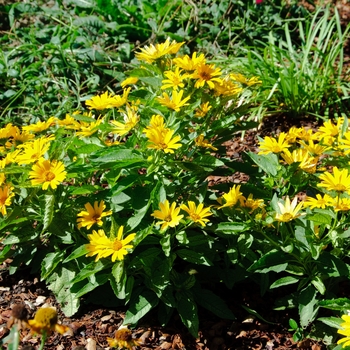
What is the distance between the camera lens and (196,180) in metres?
2.36

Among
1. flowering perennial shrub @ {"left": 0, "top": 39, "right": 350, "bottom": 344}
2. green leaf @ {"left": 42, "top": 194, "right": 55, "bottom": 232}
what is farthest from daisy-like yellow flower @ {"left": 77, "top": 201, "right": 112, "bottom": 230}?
green leaf @ {"left": 42, "top": 194, "right": 55, "bottom": 232}

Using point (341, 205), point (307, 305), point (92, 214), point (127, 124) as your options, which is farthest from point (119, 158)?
point (307, 305)

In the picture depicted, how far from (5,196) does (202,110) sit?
0.85 meters

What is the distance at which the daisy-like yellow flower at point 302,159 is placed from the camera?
2.28 meters

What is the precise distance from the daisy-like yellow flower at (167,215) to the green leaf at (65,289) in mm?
511

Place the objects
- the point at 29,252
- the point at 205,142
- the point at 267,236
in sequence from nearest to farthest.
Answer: the point at 267,236 → the point at 205,142 → the point at 29,252

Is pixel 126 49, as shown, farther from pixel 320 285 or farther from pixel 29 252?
pixel 320 285

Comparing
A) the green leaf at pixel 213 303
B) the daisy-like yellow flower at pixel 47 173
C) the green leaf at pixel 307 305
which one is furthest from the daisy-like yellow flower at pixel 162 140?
the green leaf at pixel 307 305

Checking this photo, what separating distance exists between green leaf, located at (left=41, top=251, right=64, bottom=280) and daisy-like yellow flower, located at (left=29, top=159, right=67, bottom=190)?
391 millimetres

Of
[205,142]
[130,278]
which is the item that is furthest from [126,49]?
[130,278]

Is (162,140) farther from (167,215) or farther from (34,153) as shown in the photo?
(34,153)

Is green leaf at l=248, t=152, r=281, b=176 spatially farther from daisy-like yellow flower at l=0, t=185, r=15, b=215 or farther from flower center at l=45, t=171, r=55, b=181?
daisy-like yellow flower at l=0, t=185, r=15, b=215

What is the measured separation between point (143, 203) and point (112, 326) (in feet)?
1.84

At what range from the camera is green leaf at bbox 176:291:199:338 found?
221cm
